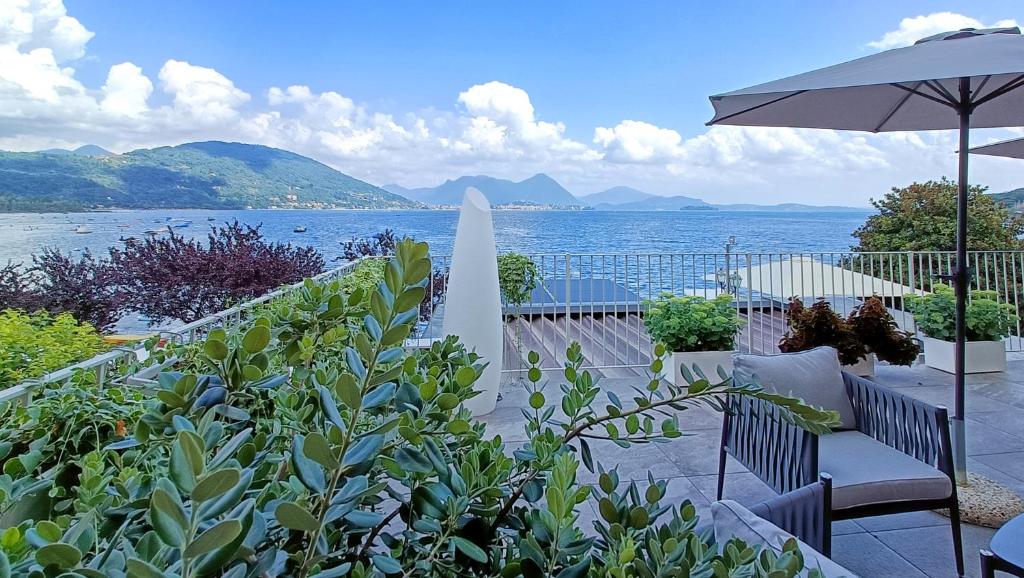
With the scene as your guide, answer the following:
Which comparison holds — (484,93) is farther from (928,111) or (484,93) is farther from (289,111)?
(928,111)

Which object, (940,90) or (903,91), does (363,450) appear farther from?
(903,91)

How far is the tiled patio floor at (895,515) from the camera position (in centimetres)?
234

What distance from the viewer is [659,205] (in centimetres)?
5300

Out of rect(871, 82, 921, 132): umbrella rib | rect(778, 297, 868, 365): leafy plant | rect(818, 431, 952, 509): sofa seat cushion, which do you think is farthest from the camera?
rect(778, 297, 868, 365): leafy plant

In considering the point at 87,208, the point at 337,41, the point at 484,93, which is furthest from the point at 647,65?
the point at 87,208

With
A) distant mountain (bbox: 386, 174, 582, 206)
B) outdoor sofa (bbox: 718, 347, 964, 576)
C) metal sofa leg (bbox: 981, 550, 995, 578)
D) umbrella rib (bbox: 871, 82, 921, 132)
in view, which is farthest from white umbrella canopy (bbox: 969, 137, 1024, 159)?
distant mountain (bbox: 386, 174, 582, 206)

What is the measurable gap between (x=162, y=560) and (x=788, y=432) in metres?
2.35

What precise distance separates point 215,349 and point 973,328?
6.48 meters

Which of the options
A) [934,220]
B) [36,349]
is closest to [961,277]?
[36,349]

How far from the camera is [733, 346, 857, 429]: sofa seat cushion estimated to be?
2.57 meters

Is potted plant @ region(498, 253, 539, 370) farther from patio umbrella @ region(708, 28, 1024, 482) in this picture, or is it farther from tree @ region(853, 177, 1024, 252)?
tree @ region(853, 177, 1024, 252)

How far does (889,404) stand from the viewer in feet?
8.13

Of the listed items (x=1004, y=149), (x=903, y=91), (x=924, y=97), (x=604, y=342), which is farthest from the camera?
(x=604, y=342)

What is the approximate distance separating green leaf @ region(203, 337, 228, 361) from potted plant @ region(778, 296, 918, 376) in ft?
15.1
